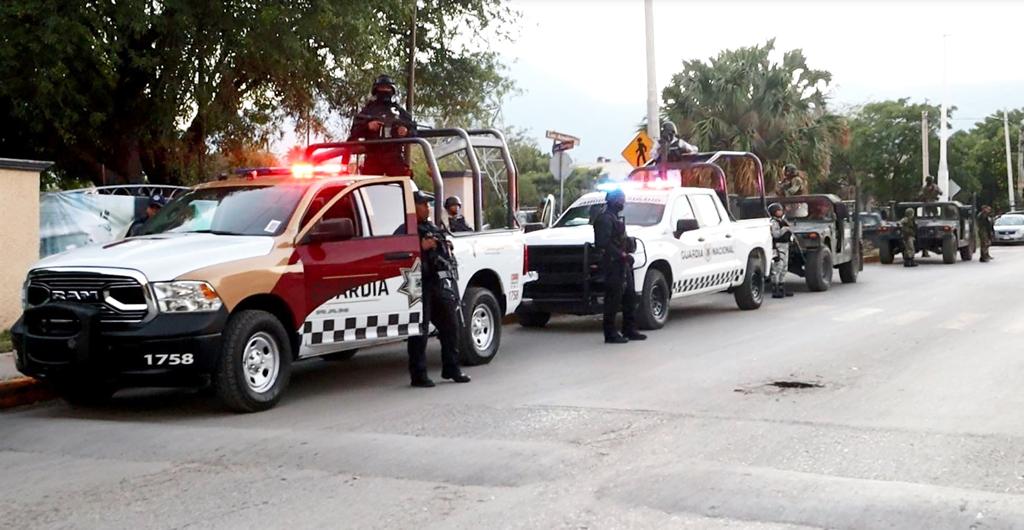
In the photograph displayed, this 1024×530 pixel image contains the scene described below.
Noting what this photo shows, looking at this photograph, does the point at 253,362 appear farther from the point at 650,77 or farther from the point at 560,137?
the point at 650,77

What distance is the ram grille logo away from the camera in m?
8.82

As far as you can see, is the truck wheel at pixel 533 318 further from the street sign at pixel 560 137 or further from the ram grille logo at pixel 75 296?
the ram grille logo at pixel 75 296

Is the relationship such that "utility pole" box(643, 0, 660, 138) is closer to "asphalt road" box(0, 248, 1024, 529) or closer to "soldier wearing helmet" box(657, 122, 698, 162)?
"soldier wearing helmet" box(657, 122, 698, 162)

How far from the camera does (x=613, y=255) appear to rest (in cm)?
1331

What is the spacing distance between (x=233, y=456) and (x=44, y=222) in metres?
9.99

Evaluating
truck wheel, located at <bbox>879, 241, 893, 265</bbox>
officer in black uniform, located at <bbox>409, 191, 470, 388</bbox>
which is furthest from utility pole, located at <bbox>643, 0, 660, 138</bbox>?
officer in black uniform, located at <bbox>409, 191, 470, 388</bbox>

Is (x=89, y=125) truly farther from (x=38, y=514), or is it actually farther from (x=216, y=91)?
(x=38, y=514)

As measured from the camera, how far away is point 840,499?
241 inches

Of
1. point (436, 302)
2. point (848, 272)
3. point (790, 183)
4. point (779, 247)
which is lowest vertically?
point (848, 272)

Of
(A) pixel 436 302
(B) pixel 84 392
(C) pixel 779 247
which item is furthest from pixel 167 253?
(C) pixel 779 247

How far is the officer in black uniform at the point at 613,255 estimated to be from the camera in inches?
525

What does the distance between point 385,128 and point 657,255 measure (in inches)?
158

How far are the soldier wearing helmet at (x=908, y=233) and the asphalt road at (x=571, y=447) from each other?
16639 millimetres

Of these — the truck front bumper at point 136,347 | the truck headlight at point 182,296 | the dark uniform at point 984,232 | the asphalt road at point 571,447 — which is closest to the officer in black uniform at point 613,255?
the asphalt road at point 571,447
